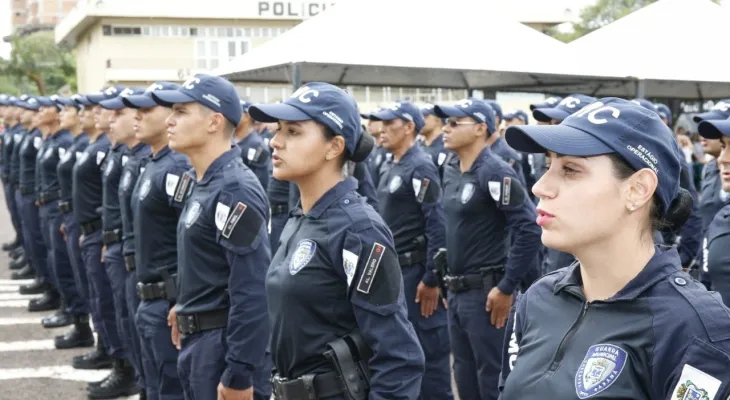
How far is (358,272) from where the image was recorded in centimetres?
306

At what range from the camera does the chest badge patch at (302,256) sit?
3.15 metres

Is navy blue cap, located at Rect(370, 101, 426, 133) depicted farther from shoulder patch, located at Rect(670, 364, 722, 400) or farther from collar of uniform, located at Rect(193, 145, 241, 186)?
shoulder patch, located at Rect(670, 364, 722, 400)

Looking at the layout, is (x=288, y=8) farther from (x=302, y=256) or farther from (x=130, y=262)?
(x=302, y=256)

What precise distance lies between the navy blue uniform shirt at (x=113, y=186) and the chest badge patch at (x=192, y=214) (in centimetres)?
252

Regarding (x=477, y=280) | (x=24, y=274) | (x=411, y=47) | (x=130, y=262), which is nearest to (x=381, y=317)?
(x=477, y=280)

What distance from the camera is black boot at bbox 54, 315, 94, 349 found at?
8.37 metres

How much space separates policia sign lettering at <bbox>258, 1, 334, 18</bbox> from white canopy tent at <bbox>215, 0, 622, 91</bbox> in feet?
131

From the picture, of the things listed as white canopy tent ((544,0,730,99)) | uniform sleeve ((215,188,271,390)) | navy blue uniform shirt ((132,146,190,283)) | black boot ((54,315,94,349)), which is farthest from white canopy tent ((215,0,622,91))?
uniform sleeve ((215,188,271,390))

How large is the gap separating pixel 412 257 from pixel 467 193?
1187 mm

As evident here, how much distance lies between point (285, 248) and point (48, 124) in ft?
26.4

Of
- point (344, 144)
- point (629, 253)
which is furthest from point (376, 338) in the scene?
point (629, 253)

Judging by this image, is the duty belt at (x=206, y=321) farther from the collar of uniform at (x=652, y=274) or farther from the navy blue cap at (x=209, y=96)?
the collar of uniform at (x=652, y=274)

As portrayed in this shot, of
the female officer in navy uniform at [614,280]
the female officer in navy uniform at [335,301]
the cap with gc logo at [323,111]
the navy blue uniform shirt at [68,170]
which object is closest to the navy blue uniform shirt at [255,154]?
the navy blue uniform shirt at [68,170]

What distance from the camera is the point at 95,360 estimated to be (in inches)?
300
